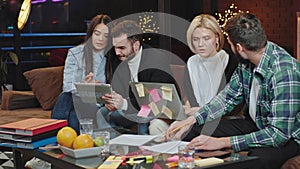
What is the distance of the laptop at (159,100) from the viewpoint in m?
2.77

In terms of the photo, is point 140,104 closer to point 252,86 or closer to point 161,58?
point 161,58

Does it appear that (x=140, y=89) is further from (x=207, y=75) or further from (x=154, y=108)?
(x=207, y=75)

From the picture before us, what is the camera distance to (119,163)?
7.23 feet

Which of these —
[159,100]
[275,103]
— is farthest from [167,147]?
[275,103]

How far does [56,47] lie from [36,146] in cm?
426

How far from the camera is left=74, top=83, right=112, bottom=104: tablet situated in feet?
10.9

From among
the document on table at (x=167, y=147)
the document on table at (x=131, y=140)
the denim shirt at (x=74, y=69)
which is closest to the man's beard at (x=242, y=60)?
the document on table at (x=167, y=147)

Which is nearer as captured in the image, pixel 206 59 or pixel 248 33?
pixel 248 33

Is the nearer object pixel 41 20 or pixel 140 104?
pixel 140 104

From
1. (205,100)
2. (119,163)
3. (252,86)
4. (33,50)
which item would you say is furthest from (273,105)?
(33,50)

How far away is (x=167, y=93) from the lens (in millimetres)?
2773

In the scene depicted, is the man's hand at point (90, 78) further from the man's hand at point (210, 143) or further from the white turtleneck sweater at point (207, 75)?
the man's hand at point (210, 143)

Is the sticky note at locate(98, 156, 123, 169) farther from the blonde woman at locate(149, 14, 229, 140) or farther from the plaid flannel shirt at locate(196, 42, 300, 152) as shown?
the blonde woman at locate(149, 14, 229, 140)

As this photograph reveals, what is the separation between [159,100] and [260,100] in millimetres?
645
